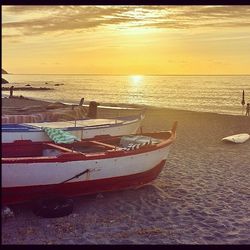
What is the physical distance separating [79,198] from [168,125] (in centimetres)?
1352

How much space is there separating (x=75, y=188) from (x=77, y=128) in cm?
382

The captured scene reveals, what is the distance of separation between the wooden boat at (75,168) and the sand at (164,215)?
1.21 ft

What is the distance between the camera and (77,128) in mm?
11305

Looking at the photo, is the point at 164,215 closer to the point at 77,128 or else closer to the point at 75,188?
the point at 75,188

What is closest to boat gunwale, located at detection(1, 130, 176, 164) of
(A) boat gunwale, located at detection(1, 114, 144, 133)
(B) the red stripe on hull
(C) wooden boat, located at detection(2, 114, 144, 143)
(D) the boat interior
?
(D) the boat interior

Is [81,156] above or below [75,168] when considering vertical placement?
above

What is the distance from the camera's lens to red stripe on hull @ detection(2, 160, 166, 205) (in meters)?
7.12

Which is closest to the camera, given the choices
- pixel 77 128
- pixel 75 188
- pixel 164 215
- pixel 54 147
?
pixel 164 215

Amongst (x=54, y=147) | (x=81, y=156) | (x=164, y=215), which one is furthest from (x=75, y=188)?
(x=164, y=215)

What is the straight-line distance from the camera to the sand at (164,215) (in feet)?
20.4

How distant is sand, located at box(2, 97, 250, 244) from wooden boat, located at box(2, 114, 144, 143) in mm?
2183

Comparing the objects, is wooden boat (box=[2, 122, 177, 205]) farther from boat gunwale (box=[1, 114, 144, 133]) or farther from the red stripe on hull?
boat gunwale (box=[1, 114, 144, 133])
